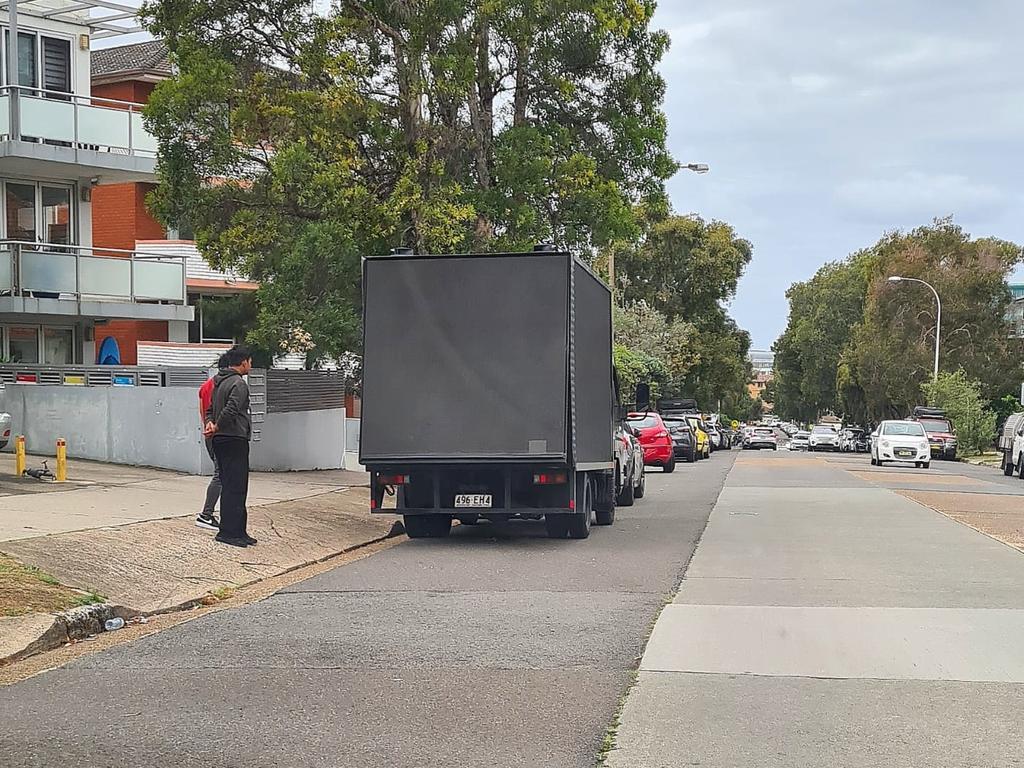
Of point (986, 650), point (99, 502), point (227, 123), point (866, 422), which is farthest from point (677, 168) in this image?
point (866, 422)

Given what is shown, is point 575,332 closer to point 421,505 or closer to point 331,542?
point 421,505

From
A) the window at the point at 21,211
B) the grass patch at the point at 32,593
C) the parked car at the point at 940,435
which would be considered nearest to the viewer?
the grass patch at the point at 32,593

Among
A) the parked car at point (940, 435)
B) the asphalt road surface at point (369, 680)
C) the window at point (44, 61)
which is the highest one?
the window at point (44, 61)

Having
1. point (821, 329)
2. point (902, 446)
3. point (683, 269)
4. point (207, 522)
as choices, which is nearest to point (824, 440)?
point (683, 269)

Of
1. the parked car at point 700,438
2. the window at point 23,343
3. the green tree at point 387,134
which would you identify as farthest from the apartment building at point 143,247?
the parked car at point 700,438

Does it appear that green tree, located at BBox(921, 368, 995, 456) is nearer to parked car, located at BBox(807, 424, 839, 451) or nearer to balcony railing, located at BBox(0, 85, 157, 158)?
parked car, located at BBox(807, 424, 839, 451)

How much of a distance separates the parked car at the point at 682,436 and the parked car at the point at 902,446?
5.74 metres

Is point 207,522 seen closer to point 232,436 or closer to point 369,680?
point 232,436

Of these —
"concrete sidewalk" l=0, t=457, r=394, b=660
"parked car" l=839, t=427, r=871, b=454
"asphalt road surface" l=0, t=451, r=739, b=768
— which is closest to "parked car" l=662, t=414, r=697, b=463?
"concrete sidewalk" l=0, t=457, r=394, b=660

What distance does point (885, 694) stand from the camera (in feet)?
24.7

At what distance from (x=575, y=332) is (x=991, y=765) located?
9216mm

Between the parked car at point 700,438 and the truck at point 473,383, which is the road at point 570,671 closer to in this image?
the truck at point 473,383

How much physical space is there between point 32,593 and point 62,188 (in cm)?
1840

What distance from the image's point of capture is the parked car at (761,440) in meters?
77.5
